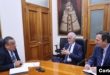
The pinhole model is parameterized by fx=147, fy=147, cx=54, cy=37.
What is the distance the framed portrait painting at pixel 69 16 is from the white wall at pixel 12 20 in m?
1.46

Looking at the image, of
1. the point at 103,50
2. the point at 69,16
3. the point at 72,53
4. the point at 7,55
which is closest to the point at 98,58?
the point at 103,50

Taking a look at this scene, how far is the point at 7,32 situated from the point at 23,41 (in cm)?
54

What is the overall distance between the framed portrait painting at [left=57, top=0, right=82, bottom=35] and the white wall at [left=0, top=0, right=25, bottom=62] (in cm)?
146

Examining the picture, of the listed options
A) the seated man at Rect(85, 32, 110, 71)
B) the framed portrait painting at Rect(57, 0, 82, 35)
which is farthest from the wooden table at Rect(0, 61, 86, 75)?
the framed portrait painting at Rect(57, 0, 82, 35)

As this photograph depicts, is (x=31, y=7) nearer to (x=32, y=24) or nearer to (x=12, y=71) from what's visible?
(x=32, y=24)

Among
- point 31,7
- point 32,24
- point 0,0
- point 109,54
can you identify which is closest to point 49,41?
point 32,24

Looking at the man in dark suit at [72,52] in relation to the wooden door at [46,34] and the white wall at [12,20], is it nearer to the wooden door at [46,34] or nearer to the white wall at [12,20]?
the white wall at [12,20]

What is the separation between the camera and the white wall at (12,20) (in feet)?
10.5

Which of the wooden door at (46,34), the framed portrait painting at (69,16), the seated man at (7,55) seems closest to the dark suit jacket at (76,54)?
the seated man at (7,55)

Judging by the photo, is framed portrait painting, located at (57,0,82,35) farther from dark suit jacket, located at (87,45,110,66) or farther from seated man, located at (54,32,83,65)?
dark suit jacket, located at (87,45,110,66)

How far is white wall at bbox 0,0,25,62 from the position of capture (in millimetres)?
3215

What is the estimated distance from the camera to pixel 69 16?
14.6 feet

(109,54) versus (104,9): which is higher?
(104,9)

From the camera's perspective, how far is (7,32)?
3.33m
